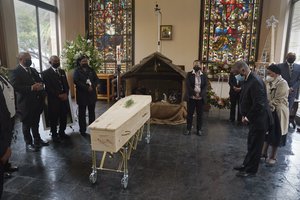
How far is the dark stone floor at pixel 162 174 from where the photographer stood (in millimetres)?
2467

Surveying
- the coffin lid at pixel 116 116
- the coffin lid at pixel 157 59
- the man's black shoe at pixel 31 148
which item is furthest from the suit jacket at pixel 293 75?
the man's black shoe at pixel 31 148

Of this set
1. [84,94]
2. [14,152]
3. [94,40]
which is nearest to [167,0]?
[94,40]

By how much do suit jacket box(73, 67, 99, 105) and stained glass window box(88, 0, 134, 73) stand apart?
12.8 feet

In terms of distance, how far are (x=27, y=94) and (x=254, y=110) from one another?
3091 millimetres

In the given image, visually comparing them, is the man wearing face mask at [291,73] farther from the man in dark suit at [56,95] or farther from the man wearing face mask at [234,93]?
the man in dark suit at [56,95]

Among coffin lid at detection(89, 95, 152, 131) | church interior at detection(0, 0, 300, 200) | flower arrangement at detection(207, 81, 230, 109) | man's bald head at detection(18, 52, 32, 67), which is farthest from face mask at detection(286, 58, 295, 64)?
man's bald head at detection(18, 52, 32, 67)

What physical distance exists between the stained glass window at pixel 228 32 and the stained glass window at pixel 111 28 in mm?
2455

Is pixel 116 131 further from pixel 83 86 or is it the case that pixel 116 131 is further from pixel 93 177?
pixel 83 86

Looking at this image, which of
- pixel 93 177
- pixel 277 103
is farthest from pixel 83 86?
pixel 277 103

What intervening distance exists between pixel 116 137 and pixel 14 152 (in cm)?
213

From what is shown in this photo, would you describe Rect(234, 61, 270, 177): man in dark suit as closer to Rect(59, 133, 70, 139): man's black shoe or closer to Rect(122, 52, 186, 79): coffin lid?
Rect(122, 52, 186, 79): coffin lid

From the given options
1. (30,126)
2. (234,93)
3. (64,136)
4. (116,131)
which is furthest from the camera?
(234,93)

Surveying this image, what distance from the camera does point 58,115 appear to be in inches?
155

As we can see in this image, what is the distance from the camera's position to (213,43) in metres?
7.29
